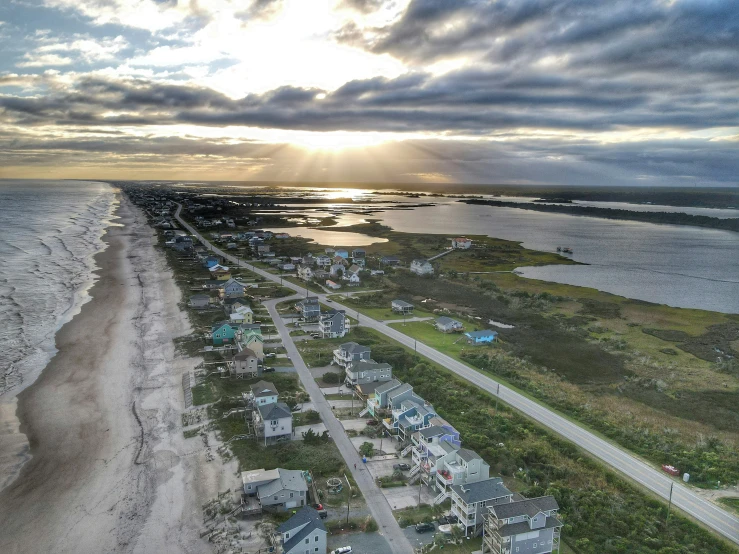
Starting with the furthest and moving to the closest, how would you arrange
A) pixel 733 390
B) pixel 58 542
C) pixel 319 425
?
1. pixel 733 390
2. pixel 319 425
3. pixel 58 542

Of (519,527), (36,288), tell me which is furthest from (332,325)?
(36,288)

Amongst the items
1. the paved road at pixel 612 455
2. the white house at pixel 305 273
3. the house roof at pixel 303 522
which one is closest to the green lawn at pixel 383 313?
the paved road at pixel 612 455

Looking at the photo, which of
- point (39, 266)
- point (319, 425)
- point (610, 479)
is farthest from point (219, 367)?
point (39, 266)

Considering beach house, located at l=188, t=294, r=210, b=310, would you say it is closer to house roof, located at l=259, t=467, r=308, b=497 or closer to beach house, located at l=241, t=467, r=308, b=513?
beach house, located at l=241, t=467, r=308, b=513

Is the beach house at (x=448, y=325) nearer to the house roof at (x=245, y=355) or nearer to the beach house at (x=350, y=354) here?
the beach house at (x=350, y=354)

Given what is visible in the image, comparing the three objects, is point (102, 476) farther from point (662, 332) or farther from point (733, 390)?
point (662, 332)
